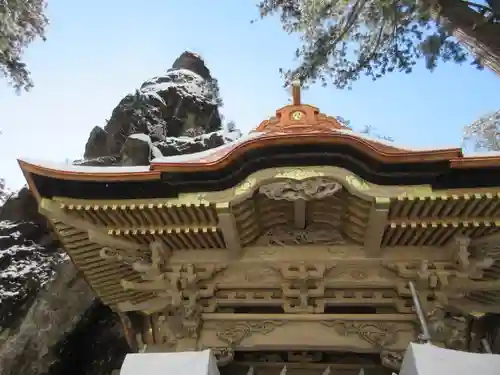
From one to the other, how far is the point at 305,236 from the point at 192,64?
16.2 m

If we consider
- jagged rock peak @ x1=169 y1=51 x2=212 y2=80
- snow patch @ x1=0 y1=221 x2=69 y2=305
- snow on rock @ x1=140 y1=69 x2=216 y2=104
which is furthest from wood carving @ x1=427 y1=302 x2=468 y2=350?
jagged rock peak @ x1=169 y1=51 x2=212 y2=80

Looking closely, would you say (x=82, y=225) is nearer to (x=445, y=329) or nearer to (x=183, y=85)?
(x=445, y=329)

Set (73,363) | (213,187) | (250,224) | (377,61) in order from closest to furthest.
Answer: (213,187), (250,224), (73,363), (377,61)

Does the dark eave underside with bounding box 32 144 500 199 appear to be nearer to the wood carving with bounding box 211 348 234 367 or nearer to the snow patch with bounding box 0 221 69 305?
the wood carving with bounding box 211 348 234 367

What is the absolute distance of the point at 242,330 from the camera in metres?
5.20

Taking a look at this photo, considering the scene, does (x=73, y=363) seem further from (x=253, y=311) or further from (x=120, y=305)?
(x=253, y=311)

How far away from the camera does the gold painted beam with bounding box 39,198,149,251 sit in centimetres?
507

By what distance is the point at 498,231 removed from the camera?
16.1 ft

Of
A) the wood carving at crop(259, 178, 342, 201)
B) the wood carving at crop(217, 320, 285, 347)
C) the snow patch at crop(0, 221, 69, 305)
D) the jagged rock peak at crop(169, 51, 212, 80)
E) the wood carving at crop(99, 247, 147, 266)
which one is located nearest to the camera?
the wood carving at crop(259, 178, 342, 201)

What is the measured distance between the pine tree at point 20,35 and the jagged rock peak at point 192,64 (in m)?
7.14

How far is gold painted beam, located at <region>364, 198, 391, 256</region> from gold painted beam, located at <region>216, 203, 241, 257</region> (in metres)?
1.39

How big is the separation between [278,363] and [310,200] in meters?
1.87

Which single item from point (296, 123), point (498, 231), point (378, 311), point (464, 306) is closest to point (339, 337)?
point (378, 311)

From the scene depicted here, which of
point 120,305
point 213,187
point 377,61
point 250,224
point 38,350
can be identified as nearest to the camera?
point 213,187
